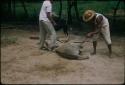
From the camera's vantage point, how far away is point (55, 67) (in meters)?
9.48

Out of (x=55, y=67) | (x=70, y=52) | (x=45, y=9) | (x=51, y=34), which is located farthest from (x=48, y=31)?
(x=55, y=67)

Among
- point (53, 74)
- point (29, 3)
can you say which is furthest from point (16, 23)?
point (29, 3)

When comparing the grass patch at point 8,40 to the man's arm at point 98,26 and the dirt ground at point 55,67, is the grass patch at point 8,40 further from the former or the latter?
the man's arm at point 98,26

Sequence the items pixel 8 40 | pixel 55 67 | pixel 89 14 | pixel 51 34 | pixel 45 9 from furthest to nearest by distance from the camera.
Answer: pixel 8 40
pixel 51 34
pixel 45 9
pixel 89 14
pixel 55 67

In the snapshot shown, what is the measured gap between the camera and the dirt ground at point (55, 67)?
845 cm

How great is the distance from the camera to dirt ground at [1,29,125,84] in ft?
27.7

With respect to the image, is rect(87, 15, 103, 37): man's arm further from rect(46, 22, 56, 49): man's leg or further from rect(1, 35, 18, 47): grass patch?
rect(1, 35, 18, 47): grass patch

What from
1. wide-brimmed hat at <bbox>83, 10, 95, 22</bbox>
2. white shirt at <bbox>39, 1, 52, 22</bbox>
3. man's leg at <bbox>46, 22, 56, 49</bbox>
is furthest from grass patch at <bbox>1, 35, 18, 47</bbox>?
wide-brimmed hat at <bbox>83, 10, 95, 22</bbox>

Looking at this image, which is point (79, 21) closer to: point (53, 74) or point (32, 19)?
point (32, 19)

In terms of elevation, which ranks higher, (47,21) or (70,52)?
(47,21)

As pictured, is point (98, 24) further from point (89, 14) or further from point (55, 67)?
point (55, 67)

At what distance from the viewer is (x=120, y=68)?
9.35 meters

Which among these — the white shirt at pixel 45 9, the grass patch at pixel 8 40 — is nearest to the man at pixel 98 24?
the white shirt at pixel 45 9

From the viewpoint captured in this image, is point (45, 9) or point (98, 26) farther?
point (45, 9)
